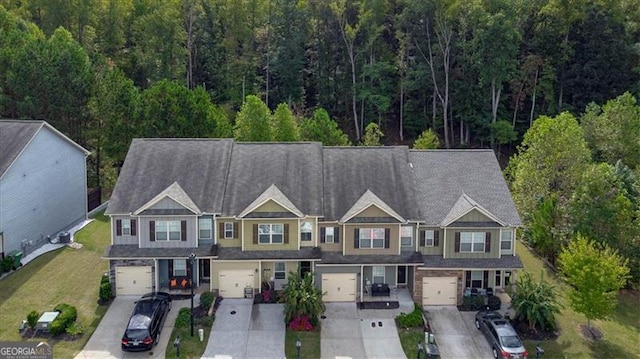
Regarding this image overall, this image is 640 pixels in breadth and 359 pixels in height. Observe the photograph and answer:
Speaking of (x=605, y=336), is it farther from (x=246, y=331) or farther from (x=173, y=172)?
(x=173, y=172)

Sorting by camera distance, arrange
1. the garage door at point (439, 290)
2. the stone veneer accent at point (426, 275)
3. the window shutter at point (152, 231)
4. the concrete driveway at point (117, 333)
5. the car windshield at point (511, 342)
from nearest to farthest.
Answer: the car windshield at point (511, 342) → the concrete driveway at point (117, 333) → the stone veneer accent at point (426, 275) → the garage door at point (439, 290) → the window shutter at point (152, 231)

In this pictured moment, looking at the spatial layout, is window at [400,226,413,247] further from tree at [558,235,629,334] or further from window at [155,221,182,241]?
window at [155,221,182,241]

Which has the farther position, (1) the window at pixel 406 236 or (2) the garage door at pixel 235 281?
(1) the window at pixel 406 236

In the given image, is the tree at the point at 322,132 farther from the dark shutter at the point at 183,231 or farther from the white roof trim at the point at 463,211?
the dark shutter at the point at 183,231

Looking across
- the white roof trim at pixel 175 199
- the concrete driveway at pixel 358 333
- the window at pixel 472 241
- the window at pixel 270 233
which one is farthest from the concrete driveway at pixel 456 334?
the white roof trim at pixel 175 199

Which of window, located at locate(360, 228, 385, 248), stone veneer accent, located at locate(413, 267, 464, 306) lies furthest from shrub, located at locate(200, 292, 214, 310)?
stone veneer accent, located at locate(413, 267, 464, 306)

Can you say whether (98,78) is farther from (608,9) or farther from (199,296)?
(608,9)

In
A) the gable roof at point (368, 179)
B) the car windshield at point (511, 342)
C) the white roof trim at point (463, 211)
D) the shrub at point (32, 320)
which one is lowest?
the car windshield at point (511, 342)

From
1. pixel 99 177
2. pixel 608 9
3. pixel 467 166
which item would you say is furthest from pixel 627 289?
pixel 99 177

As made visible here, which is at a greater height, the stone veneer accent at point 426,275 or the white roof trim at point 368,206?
the white roof trim at point 368,206
